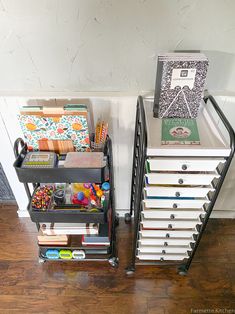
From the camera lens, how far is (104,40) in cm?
101

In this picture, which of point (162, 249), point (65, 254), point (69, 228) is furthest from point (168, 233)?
point (65, 254)

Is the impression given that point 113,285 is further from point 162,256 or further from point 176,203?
point 176,203

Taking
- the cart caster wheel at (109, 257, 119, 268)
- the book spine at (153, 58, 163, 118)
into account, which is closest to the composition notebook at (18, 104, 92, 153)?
the book spine at (153, 58, 163, 118)

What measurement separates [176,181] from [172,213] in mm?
197

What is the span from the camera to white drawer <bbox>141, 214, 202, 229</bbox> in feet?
3.74

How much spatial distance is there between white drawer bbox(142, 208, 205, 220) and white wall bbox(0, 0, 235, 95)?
22.7 inches

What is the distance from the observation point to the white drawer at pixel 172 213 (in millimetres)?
1091

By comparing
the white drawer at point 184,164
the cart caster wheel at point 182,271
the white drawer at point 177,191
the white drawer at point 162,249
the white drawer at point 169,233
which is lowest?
the cart caster wheel at point 182,271

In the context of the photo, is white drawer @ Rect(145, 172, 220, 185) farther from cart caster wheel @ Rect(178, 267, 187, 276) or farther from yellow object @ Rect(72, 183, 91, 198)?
cart caster wheel @ Rect(178, 267, 187, 276)

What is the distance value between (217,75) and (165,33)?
12.6 inches

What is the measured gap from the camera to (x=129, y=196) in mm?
1631

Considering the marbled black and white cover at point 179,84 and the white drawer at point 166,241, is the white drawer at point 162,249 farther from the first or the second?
the marbled black and white cover at point 179,84

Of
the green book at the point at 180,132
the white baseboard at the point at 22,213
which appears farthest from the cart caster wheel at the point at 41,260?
the green book at the point at 180,132

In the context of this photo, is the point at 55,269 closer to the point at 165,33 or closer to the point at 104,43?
the point at 104,43
